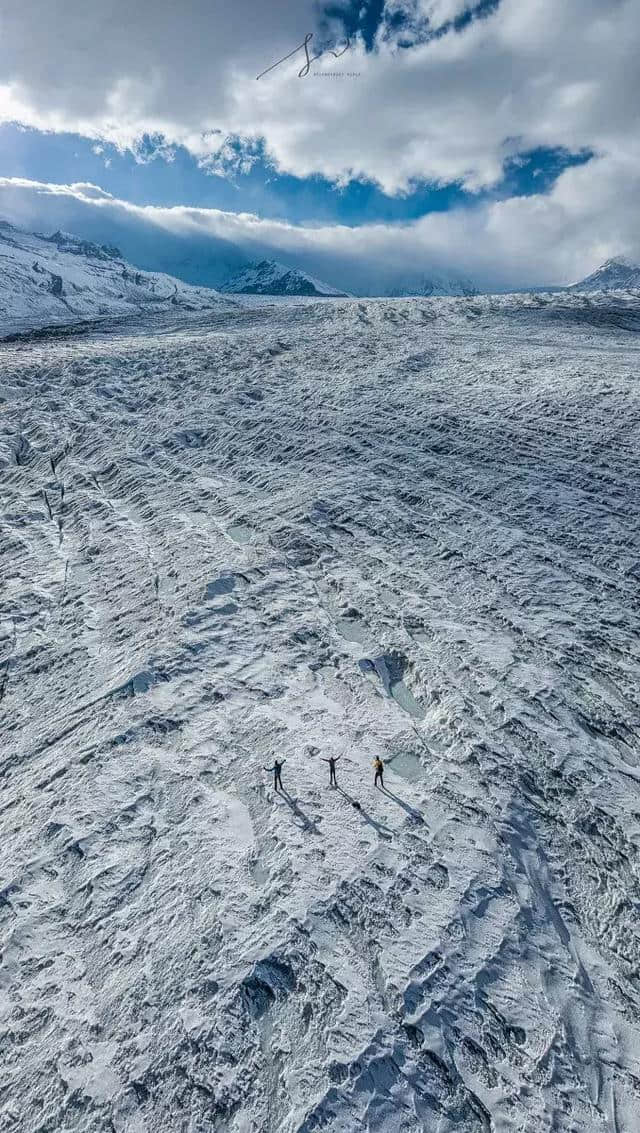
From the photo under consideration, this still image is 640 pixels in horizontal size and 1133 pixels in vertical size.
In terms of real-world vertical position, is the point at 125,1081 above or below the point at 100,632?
below

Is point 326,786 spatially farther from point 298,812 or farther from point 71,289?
point 71,289

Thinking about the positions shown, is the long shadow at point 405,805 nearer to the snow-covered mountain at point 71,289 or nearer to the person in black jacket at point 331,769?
the person in black jacket at point 331,769

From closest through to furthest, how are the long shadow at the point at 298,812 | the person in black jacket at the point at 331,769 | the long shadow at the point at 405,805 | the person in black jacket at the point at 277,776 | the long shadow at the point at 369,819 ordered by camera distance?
the long shadow at the point at 369,819 < the long shadow at the point at 298,812 < the long shadow at the point at 405,805 < the person in black jacket at the point at 331,769 < the person in black jacket at the point at 277,776

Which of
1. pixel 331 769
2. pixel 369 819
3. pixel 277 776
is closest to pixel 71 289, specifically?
pixel 277 776

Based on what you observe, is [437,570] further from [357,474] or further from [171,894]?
[171,894]

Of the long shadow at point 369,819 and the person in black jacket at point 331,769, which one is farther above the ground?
the person in black jacket at point 331,769

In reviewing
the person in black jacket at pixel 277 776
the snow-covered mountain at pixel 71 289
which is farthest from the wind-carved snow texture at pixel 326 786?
the snow-covered mountain at pixel 71 289

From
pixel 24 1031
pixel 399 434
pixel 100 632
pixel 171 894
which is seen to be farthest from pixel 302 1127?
pixel 399 434

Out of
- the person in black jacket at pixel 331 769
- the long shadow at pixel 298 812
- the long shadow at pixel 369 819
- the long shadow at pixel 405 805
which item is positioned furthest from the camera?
the person in black jacket at pixel 331 769
